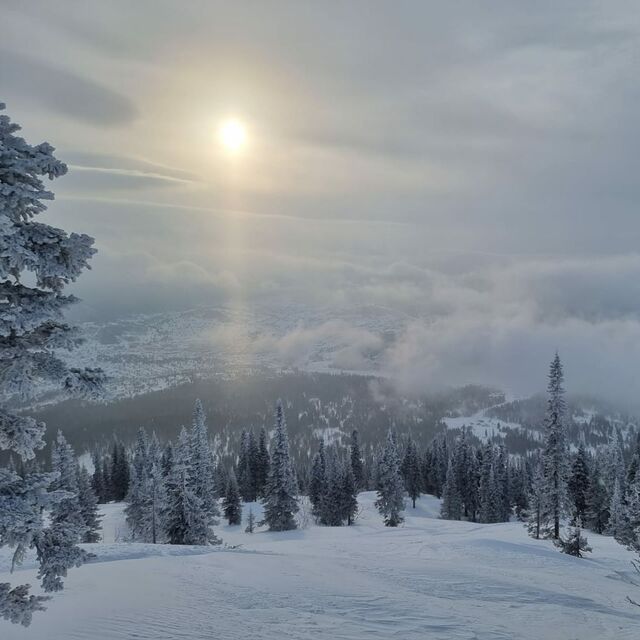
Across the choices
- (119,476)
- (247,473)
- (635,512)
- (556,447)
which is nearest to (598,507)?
(556,447)

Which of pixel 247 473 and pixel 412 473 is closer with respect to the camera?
pixel 247 473

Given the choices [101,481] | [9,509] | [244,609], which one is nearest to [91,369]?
[9,509]

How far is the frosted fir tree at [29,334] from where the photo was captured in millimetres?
8336

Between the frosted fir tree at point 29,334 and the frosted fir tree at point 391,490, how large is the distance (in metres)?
A: 65.9

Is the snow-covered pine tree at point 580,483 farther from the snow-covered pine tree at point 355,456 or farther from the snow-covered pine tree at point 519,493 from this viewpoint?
the snow-covered pine tree at point 355,456

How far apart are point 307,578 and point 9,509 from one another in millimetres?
15435

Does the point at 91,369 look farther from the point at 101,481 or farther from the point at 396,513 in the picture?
the point at 101,481

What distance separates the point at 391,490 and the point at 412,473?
97.7 ft

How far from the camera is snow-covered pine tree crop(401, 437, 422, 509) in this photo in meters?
97.6

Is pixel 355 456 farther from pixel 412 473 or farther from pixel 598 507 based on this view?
pixel 598 507

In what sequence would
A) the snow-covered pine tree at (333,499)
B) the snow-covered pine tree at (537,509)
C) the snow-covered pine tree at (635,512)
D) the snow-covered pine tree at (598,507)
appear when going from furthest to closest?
the snow-covered pine tree at (333,499), the snow-covered pine tree at (598,507), the snow-covered pine tree at (537,509), the snow-covered pine tree at (635,512)

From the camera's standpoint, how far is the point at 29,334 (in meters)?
9.07

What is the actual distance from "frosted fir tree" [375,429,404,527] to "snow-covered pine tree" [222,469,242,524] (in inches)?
833

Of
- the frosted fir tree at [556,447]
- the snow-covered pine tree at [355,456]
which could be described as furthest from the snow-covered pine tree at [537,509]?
the snow-covered pine tree at [355,456]
